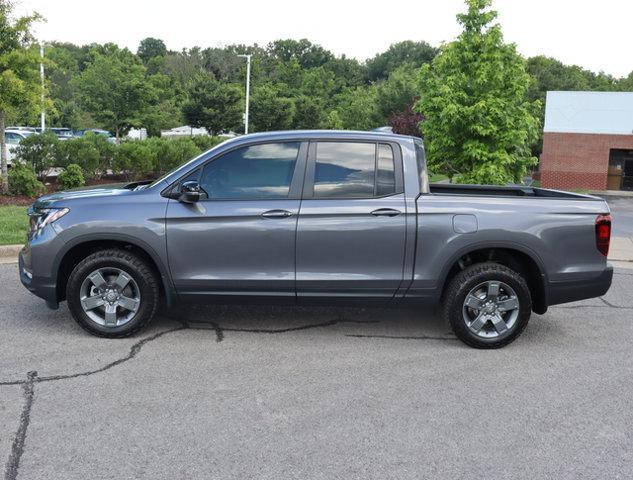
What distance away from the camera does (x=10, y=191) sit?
15328 mm

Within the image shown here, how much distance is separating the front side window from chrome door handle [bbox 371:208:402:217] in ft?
2.56

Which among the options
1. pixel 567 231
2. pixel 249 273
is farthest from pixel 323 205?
pixel 567 231

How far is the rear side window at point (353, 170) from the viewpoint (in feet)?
18.1

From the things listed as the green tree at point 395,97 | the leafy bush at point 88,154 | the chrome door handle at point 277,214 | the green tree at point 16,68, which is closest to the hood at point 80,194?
the chrome door handle at point 277,214

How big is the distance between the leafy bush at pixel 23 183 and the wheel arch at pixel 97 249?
1047 cm

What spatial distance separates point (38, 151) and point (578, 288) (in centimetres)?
1459

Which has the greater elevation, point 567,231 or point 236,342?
point 567,231

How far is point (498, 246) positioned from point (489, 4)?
51.1 feet

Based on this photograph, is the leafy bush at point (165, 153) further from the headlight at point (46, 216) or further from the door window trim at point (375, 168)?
the door window trim at point (375, 168)

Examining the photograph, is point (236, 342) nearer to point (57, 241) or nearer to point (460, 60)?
point (57, 241)

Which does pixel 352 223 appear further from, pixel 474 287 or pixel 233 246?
pixel 474 287

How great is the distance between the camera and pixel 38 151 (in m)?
16.5

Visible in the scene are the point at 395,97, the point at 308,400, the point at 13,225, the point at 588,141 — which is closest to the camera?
the point at 308,400

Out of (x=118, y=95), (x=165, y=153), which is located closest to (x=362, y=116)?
(x=118, y=95)
